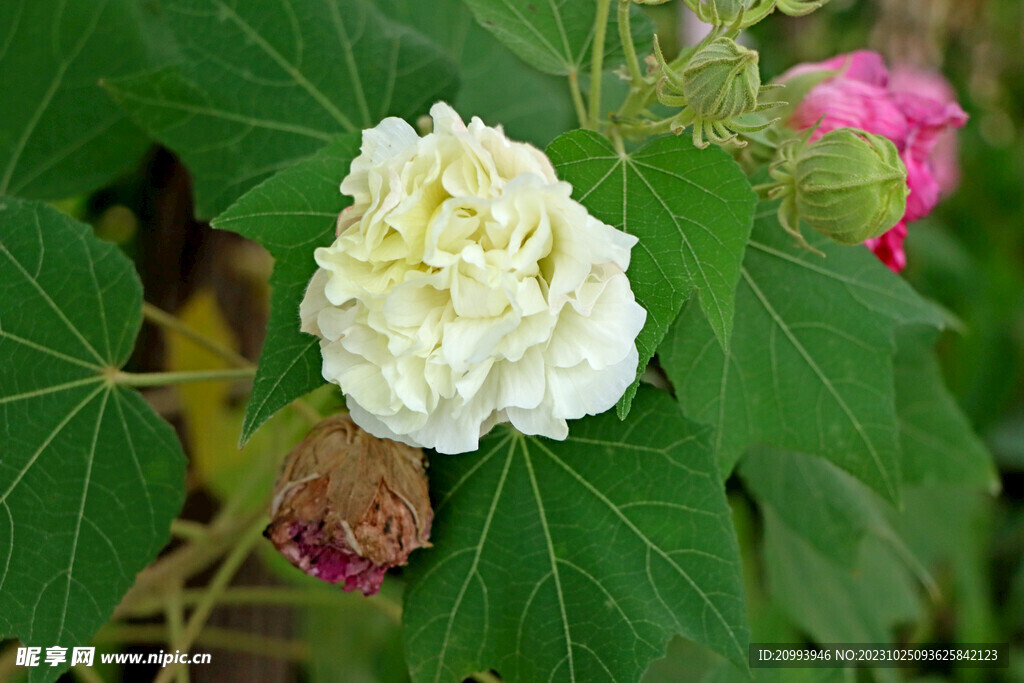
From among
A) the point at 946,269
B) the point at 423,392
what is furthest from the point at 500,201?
the point at 946,269

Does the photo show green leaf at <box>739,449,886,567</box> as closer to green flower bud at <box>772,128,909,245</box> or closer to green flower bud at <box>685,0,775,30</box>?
green flower bud at <box>772,128,909,245</box>

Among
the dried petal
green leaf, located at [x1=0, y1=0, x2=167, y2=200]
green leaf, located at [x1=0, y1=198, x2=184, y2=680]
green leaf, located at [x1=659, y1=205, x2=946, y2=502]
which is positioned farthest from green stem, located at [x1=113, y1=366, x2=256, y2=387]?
green leaf, located at [x1=659, y1=205, x2=946, y2=502]

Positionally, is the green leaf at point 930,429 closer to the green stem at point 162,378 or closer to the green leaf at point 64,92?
the green stem at point 162,378

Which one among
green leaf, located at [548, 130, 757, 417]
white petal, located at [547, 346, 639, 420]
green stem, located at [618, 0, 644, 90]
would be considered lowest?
white petal, located at [547, 346, 639, 420]

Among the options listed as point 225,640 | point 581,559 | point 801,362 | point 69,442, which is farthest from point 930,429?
point 225,640

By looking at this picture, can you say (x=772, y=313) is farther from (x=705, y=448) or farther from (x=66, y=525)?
(x=66, y=525)

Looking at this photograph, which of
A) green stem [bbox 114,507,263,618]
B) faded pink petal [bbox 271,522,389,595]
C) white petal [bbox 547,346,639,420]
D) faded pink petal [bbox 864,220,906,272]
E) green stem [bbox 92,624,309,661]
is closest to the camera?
white petal [bbox 547,346,639,420]

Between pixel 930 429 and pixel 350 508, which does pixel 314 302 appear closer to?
pixel 350 508

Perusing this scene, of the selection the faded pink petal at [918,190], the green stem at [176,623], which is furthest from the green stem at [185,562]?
the faded pink petal at [918,190]
